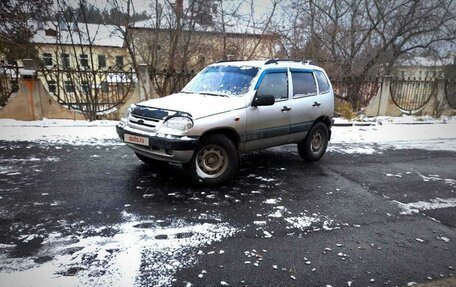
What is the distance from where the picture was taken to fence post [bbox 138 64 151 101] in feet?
34.3

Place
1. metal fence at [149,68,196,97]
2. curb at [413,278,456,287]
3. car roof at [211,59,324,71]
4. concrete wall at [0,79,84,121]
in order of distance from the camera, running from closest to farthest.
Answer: curb at [413,278,456,287] → car roof at [211,59,324,71] → concrete wall at [0,79,84,121] → metal fence at [149,68,196,97]

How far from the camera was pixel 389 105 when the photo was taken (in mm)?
14008

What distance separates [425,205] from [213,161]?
3343mm

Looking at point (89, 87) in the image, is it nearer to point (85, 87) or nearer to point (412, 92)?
point (85, 87)

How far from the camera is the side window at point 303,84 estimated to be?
5.92 metres

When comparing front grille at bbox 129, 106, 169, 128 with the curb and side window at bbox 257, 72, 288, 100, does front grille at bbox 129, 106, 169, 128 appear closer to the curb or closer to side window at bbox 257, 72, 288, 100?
side window at bbox 257, 72, 288, 100

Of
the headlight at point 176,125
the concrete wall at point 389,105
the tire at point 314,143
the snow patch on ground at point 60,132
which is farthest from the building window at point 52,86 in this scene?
the concrete wall at point 389,105

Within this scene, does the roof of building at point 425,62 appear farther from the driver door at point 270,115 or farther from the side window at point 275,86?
the driver door at point 270,115

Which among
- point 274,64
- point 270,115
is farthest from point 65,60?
point 270,115

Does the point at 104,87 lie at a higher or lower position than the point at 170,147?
higher

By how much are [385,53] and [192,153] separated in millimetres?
18069

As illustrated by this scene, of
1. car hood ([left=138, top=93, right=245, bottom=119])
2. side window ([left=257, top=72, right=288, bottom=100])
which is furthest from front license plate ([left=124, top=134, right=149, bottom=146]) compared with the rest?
side window ([left=257, top=72, right=288, bottom=100])

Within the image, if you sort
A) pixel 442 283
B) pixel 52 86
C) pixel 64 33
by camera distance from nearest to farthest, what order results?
1. pixel 442 283
2. pixel 64 33
3. pixel 52 86

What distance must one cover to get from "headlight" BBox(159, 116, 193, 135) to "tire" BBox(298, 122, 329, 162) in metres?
2.96
